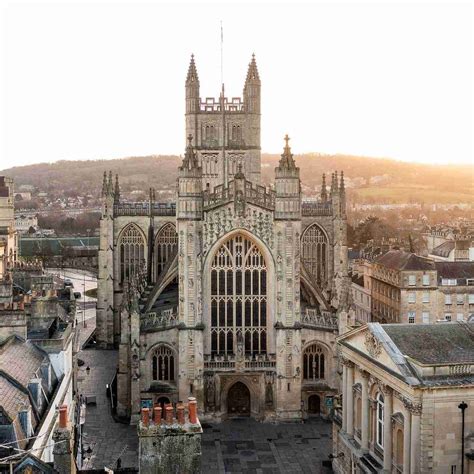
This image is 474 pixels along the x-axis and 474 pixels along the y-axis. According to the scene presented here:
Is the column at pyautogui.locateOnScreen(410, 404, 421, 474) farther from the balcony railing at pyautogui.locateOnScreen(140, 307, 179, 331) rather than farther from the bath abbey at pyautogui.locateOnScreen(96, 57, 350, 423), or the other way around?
the balcony railing at pyautogui.locateOnScreen(140, 307, 179, 331)

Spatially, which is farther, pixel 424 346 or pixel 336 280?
pixel 336 280

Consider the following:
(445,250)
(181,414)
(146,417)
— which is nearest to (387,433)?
(181,414)

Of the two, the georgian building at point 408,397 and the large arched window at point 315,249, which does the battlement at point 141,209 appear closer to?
the large arched window at point 315,249

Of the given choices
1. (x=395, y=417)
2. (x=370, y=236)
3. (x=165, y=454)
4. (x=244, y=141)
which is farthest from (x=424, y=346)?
(x=370, y=236)

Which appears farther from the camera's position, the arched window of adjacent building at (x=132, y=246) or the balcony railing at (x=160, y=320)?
the arched window of adjacent building at (x=132, y=246)

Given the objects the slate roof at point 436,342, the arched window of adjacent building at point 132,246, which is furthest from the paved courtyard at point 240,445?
the arched window of adjacent building at point 132,246

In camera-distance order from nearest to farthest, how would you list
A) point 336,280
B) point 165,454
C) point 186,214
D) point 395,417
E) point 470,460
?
point 165,454 → point 470,460 → point 395,417 → point 186,214 → point 336,280

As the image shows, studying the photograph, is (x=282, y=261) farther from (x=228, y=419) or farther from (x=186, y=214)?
(x=228, y=419)
